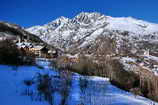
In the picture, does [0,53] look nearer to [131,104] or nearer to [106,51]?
[131,104]

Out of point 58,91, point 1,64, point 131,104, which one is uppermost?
point 1,64

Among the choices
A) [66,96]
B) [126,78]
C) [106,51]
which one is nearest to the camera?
[66,96]

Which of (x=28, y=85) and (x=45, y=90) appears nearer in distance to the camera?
(x=45, y=90)

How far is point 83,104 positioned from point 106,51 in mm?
13916

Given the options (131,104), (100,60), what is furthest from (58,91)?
(100,60)

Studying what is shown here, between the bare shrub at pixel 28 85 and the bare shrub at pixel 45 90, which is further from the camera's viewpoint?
the bare shrub at pixel 28 85

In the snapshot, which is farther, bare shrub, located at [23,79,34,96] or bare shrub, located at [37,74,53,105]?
bare shrub, located at [23,79,34,96]

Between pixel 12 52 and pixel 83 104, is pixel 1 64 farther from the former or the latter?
pixel 83 104

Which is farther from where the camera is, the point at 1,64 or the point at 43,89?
the point at 1,64

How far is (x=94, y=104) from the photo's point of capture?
25.4ft

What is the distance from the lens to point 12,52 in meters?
12.6

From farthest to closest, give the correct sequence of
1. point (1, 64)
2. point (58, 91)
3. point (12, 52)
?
point (12, 52) < point (1, 64) < point (58, 91)

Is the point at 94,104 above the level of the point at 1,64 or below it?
below

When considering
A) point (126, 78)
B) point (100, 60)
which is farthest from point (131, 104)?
point (100, 60)
